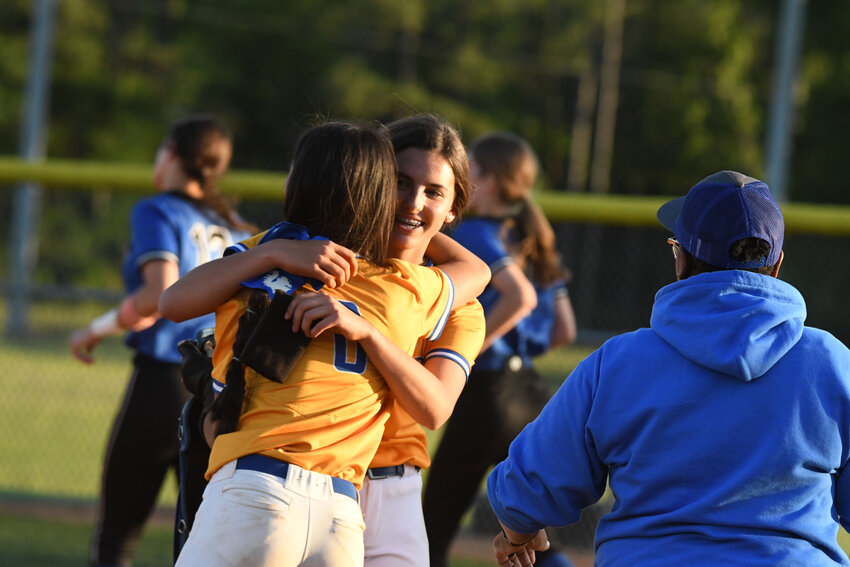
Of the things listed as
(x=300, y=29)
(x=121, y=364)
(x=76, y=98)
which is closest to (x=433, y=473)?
(x=121, y=364)

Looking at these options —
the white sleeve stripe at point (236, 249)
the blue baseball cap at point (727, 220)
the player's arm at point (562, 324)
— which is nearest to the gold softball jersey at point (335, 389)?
the white sleeve stripe at point (236, 249)

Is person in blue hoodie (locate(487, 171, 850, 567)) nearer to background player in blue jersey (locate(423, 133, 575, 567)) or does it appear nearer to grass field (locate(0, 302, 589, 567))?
background player in blue jersey (locate(423, 133, 575, 567))

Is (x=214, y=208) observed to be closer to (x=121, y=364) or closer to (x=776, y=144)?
(x=121, y=364)

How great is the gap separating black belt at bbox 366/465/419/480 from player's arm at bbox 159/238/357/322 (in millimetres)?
537

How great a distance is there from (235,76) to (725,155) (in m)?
16.2

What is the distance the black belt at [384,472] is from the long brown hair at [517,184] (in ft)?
5.92

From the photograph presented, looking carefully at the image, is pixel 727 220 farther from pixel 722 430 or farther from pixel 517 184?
pixel 517 184

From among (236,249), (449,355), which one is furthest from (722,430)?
(236,249)

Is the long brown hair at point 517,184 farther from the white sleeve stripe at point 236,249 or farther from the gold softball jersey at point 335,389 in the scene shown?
the white sleeve stripe at point 236,249

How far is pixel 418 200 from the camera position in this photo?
9.00 ft

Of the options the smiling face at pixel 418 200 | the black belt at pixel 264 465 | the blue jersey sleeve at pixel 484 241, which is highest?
the smiling face at pixel 418 200

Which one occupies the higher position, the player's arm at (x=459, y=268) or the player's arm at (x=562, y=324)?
the player's arm at (x=459, y=268)

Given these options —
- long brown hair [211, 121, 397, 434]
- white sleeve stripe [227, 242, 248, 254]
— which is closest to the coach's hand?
long brown hair [211, 121, 397, 434]

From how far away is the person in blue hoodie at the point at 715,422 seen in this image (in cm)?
211
